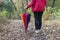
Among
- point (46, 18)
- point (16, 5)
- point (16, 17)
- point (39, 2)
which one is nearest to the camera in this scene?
point (39, 2)

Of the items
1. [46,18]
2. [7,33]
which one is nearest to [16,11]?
[46,18]

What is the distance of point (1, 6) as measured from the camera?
1423 centimetres

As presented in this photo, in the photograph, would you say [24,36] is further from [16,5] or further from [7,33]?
[16,5]

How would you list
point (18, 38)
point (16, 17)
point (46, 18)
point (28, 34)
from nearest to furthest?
1. point (18, 38)
2. point (28, 34)
3. point (46, 18)
4. point (16, 17)

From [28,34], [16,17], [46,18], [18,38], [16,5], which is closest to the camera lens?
[18,38]

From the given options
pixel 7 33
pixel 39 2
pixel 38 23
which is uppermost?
pixel 39 2

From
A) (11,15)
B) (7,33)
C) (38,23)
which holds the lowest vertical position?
(11,15)

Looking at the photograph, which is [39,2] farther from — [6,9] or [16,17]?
[6,9]

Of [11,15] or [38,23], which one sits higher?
[38,23]

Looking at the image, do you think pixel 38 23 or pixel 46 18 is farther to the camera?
pixel 46 18

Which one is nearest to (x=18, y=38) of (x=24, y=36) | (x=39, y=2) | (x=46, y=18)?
(x=24, y=36)

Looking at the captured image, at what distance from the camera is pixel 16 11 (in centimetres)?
1516

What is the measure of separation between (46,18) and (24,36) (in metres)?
5.30

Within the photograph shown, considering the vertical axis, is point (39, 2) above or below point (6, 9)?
above
